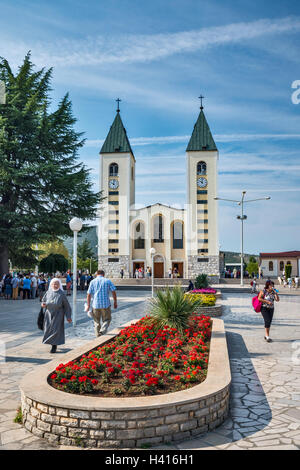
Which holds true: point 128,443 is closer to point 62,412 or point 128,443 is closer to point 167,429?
point 167,429

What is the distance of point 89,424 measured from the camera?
12.6 ft

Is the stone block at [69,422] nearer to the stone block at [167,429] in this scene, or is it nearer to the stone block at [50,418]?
the stone block at [50,418]

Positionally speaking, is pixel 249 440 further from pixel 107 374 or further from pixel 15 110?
pixel 15 110

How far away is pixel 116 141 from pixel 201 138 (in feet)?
41.2

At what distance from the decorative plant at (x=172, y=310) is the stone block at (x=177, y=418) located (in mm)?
4571

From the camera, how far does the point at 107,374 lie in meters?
5.06

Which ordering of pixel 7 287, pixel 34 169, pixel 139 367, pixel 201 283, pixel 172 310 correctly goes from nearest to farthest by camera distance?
pixel 139 367 < pixel 172 310 < pixel 7 287 < pixel 201 283 < pixel 34 169

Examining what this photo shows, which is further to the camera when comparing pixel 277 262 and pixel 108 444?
pixel 277 262

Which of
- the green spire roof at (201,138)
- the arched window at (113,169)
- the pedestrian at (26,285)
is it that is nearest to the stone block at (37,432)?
the pedestrian at (26,285)

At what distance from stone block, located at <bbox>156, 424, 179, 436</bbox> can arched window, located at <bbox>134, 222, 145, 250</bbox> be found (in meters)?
50.1

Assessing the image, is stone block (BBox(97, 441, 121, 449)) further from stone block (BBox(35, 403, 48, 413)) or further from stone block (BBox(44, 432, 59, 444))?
stone block (BBox(35, 403, 48, 413))

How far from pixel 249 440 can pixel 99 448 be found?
5.23 ft

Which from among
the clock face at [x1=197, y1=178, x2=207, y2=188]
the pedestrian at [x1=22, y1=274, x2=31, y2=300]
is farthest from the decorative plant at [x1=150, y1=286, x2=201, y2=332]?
the clock face at [x1=197, y1=178, x2=207, y2=188]

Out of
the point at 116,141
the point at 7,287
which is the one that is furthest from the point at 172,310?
the point at 116,141
